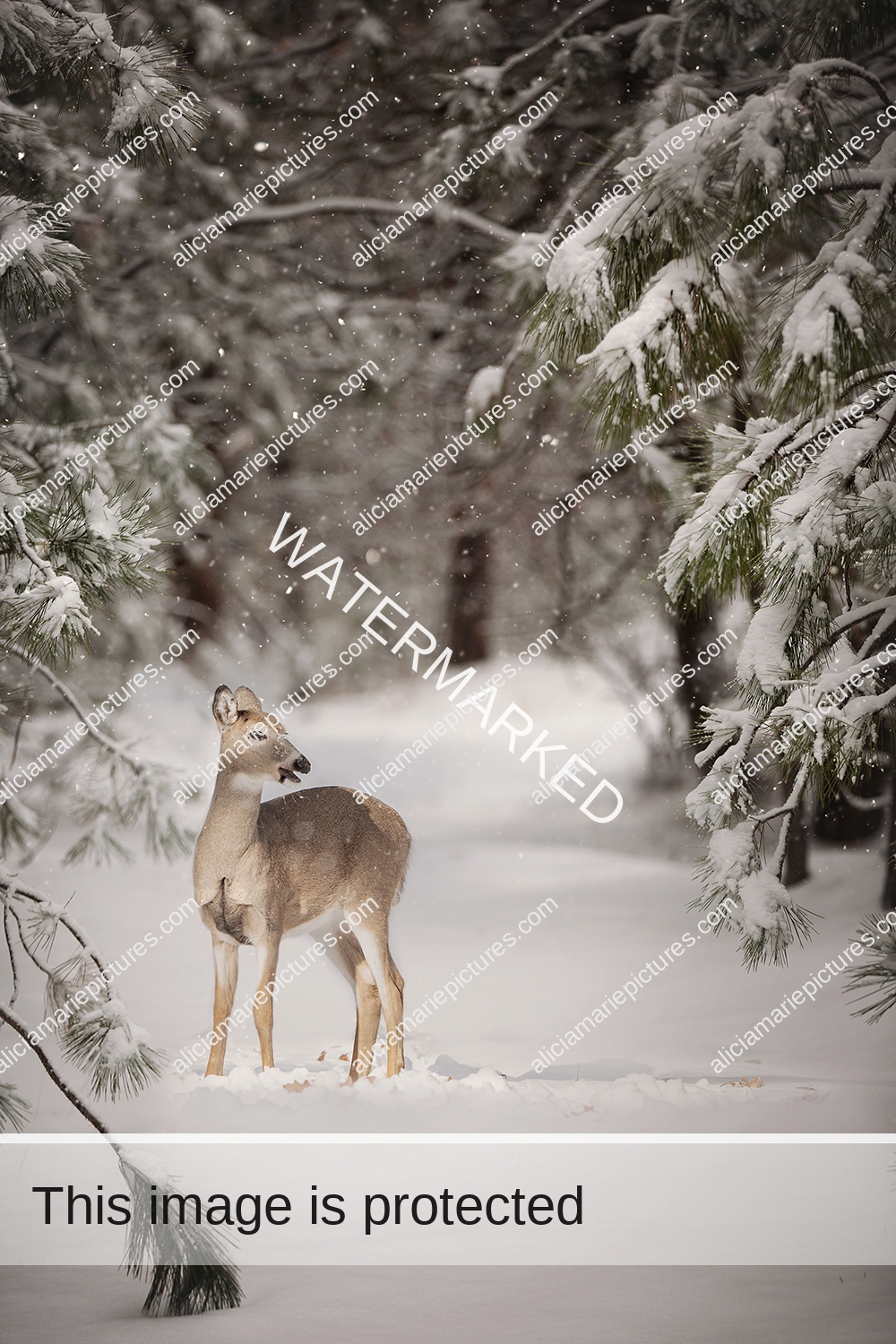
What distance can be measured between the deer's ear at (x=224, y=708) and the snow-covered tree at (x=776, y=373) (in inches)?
43.3

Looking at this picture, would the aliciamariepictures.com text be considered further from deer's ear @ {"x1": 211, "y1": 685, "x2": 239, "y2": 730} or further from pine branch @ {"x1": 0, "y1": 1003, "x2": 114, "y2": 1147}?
deer's ear @ {"x1": 211, "y1": 685, "x2": 239, "y2": 730}

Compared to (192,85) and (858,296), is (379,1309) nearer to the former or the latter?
(858,296)

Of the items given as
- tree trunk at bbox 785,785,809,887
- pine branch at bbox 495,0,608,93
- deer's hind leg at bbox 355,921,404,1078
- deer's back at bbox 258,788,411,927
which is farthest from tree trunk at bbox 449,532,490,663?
pine branch at bbox 495,0,608,93

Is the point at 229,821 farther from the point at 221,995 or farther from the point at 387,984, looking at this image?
the point at 387,984

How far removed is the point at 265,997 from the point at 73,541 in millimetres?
1163

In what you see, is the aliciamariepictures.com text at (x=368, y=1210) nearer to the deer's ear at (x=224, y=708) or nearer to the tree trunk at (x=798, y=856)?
the tree trunk at (x=798, y=856)

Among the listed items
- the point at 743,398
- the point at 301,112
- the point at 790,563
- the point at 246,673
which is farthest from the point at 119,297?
the point at 790,563

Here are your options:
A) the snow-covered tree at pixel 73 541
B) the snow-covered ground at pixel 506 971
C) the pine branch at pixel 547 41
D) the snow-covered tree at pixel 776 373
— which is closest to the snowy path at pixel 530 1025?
the snow-covered ground at pixel 506 971

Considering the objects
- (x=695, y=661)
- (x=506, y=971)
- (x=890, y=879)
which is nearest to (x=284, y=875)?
(x=506, y=971)

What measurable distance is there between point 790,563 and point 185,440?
1.56m

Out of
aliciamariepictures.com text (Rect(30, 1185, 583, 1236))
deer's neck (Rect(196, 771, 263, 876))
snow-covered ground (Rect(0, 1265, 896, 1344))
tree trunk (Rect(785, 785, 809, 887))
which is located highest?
deer's neck (Rect(196, 771, 263, 876))

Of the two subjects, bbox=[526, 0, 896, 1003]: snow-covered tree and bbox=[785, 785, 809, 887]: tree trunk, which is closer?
bbox=[526, 0, 896, 1003]: snow-covered tree

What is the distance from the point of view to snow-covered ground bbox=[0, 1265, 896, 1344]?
1931 mm

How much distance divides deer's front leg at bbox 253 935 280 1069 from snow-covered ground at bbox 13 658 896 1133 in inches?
1.2
